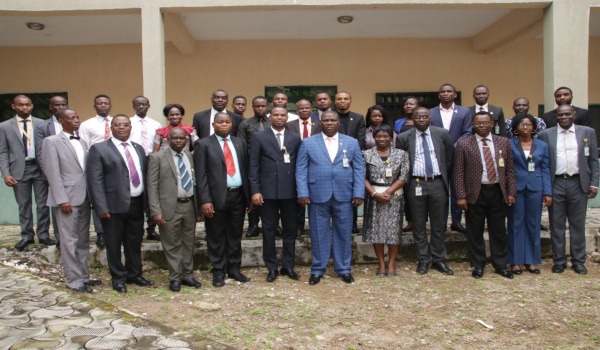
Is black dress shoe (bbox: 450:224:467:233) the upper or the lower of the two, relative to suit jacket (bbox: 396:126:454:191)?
lower

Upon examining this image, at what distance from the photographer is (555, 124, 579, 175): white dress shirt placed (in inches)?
219

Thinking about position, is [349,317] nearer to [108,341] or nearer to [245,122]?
[108,341]

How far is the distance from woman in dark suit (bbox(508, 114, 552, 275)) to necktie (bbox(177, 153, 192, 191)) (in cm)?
366

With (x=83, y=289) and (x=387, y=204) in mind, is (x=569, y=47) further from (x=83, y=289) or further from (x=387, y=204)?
Answer: (x=83, y=289)

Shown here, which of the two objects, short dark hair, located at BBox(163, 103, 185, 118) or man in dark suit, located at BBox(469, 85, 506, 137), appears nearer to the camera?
short dark hair, located at BBox(163, 103, 185, 118)

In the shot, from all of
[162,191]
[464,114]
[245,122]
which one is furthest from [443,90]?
[162,191]

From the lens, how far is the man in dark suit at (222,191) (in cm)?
507

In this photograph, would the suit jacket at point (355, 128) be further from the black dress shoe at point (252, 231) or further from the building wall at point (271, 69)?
the building wall at point (271, 69)

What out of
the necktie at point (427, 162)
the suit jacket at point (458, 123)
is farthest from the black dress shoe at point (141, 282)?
the suit jacket at point (458, 123)

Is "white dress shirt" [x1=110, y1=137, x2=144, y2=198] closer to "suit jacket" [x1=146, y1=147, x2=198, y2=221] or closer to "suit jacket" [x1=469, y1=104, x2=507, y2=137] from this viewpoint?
"suit jacket" [x1=146, y1=147, x2=198, y2=221]

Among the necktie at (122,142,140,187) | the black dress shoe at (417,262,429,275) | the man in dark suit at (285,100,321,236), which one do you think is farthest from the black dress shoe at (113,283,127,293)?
the black dress shoe at (417,262,429,275)

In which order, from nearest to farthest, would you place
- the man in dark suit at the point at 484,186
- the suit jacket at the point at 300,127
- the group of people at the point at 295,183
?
the group of people at the point at 295,183, the man in dark suit at the point at 484,186, the suit jacket at the point at 300,127

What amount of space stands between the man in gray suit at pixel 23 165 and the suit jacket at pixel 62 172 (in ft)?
4.34

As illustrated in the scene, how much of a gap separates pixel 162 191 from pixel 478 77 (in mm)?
7244
